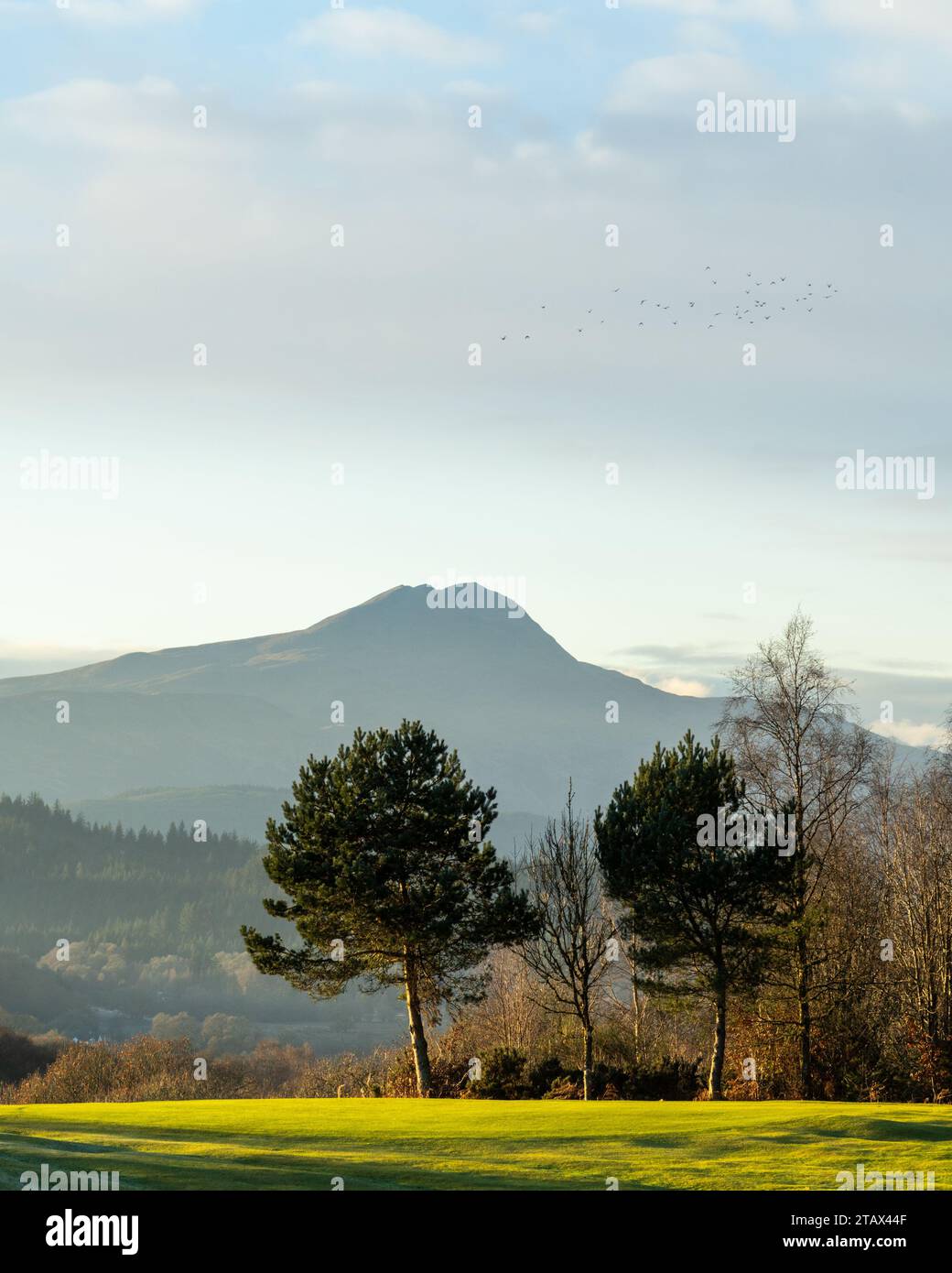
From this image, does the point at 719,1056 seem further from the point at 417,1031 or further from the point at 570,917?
the point at 417,1031

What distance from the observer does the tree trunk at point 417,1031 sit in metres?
45.4

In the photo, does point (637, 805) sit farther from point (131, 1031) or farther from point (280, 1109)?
point (131, 1031)

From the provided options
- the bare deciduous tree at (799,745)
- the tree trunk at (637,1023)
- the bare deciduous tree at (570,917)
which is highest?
the bare deciduous tree at (799,745)

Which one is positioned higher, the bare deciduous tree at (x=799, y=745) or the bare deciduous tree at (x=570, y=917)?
the bare deciduous tree at (x=799, y=745)

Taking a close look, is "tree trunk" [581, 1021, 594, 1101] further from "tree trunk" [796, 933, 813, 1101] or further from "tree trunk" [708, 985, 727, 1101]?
"tree trunk" [796, 933, 813, 1101]

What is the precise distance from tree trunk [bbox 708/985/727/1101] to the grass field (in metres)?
5.12

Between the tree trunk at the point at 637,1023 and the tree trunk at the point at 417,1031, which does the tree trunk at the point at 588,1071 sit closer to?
the tree trunk at the point at 637,1023

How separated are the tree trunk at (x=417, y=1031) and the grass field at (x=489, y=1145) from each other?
757 cm

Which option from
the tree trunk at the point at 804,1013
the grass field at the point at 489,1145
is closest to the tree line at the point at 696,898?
the tree trunk at the point at 804,1013

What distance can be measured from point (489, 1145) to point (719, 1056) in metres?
16.2

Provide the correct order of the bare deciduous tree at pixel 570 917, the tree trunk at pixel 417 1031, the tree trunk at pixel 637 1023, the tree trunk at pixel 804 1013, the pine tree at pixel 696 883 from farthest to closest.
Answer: the tree trunk at pixel 637 1023 < the tree trunk at pixel 417 1031 < the bare deciduous tree at pixel 570 917 < the pine tree at pixel 696 883 < the tree trunk at pixel 804 1013
